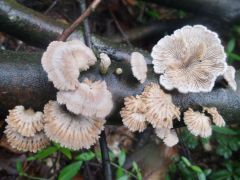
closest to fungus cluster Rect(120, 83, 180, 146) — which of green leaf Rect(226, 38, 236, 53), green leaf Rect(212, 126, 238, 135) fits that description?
green leaf Rect(212, 126, 238, 135)

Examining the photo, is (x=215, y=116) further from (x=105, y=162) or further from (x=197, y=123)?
(x=105, y=162)

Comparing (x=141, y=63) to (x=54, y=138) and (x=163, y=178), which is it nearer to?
(x=54, y=138)

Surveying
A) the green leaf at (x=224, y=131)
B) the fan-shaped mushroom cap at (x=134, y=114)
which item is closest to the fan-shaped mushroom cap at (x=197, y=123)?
the fan-shaped mushroom cap at (x=134, y=114)

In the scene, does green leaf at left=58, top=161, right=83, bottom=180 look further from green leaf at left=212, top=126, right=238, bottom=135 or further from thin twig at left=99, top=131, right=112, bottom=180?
green leaf at left=212, top=126, right=238, bottom=135

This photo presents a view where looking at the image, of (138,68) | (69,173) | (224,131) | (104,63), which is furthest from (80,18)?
(224,131)

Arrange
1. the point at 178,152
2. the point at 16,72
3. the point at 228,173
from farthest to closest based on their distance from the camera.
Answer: the point at 178,152 → the point at 228,173 → the point at 16,72

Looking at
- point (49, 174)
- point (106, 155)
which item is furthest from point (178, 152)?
point (106, 155)
